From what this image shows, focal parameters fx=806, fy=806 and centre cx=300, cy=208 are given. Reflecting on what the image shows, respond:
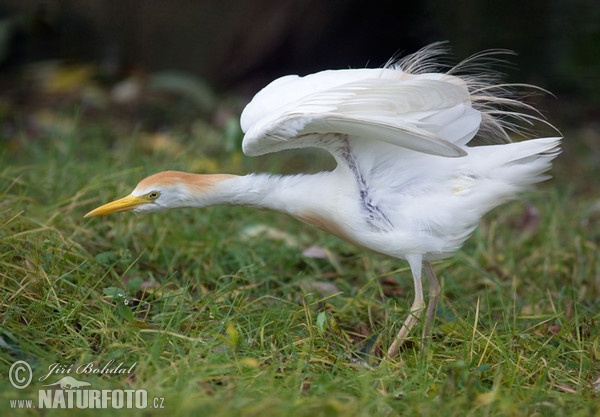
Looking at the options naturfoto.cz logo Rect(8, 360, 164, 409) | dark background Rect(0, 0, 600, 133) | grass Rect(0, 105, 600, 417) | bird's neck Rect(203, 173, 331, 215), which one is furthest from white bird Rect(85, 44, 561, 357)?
dark background Rect(0, 0, 600, 133)

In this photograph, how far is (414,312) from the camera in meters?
3.25

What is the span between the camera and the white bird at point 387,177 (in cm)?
298

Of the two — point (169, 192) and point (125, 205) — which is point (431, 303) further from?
point (125, 205)

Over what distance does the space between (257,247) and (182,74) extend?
9.63 feet

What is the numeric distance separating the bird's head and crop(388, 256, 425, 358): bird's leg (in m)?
0.84

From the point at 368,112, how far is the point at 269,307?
1.04 meters

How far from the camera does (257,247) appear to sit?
420 cm

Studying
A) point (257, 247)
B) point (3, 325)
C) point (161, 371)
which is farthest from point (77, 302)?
point (257, 247)

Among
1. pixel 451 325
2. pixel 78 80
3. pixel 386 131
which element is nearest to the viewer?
pixel 386 131

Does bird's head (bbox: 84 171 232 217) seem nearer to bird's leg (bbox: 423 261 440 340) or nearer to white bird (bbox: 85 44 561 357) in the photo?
white bird (bbox: 85 44 561 357)

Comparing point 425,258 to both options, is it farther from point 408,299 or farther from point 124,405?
point 124,405

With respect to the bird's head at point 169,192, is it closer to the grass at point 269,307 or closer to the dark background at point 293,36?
the grass at point 269,307

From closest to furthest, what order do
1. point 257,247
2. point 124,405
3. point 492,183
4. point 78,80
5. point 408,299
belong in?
point 124,405, point 492,183, point 408,299, point 257,247, point 78,80

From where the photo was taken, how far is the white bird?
117 inches
